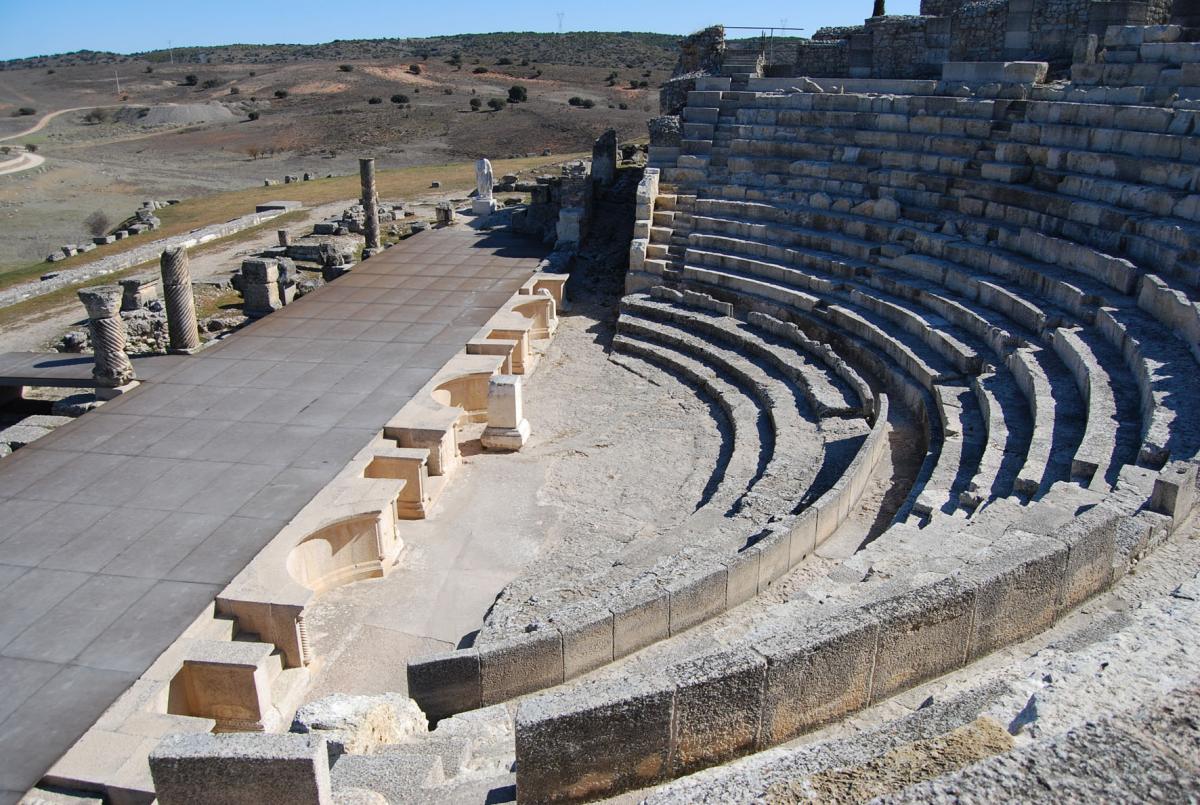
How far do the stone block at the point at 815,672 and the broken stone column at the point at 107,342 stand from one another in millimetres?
10731

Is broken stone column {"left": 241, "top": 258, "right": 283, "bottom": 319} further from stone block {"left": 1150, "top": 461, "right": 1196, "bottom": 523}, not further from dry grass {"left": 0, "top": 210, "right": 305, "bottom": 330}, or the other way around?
stone block {"left": 1150, "top": 461, "right": 1196, "bottom": 523}

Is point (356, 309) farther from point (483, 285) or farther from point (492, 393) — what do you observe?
point (492, 393)

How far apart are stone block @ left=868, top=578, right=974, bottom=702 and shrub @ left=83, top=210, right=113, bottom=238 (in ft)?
106

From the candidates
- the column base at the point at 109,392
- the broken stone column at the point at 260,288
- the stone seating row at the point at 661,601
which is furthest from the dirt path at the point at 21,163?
the stone seating row at the point at 661,601

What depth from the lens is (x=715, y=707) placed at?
4688mm

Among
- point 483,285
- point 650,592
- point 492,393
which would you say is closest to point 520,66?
point 483,285

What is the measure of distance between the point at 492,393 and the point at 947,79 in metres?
11.3

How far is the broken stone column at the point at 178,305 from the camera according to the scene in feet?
47.3

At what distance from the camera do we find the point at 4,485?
33.5 feet

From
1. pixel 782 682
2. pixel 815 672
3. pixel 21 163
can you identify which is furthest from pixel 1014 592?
pixel 21 163

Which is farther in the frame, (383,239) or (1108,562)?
(383,239)

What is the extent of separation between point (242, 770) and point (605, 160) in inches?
804

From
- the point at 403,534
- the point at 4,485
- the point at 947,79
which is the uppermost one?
the point at 947,79

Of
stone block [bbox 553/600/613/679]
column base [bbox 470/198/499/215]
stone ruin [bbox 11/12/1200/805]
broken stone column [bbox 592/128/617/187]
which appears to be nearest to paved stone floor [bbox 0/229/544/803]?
stone ruin [bbox 11/12/1200/805]
